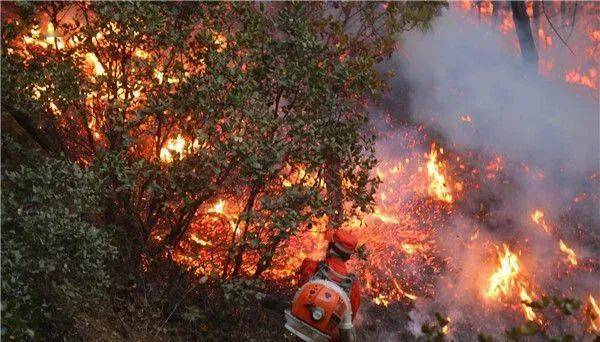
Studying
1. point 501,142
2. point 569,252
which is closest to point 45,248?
point 569,252

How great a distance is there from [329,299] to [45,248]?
113 inches

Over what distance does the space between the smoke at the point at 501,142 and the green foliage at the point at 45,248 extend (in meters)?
6.16

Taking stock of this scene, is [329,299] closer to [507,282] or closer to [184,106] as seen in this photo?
[184,106]

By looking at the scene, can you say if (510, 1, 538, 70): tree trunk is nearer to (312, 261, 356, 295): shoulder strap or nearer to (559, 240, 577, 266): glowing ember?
(559, 240, 577, 266): glowing ember

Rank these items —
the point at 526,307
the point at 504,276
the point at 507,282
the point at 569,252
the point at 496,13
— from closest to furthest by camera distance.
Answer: the point at 526,307
the point at 507,282
the point at 504,276
the point at 569,252
the point at 496,13

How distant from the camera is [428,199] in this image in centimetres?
1323

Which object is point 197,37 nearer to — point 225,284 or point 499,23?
point 225,284

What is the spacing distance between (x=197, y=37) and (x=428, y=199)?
8.26 m

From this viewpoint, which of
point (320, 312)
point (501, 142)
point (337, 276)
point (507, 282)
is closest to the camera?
point (320, 312)

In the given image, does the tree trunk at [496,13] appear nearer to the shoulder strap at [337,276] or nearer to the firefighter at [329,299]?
the firefighter at [329,299]

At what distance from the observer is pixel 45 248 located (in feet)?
16.1

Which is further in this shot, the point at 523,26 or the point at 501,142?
the point at 501,142

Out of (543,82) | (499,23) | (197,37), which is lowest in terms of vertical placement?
(197,37)

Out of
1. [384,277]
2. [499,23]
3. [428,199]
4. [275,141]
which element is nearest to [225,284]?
[275,141]
